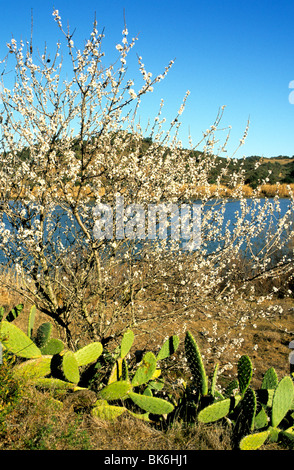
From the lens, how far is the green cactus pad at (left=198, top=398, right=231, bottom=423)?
3301 millimetres

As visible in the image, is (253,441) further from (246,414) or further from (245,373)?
(245,373)

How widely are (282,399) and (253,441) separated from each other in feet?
1.84

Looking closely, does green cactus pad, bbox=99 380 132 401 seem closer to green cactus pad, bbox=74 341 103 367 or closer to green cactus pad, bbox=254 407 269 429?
green cactus pad, bbox=74 341 103 367

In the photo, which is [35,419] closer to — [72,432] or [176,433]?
[72,432]

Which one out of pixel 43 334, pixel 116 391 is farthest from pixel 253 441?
pixel 43 334

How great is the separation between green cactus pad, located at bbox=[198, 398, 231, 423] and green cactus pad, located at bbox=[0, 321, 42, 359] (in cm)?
190

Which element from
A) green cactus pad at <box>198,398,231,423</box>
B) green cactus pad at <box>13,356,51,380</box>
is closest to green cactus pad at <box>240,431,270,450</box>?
green cactus pad at <box>198,398,231,423</box>

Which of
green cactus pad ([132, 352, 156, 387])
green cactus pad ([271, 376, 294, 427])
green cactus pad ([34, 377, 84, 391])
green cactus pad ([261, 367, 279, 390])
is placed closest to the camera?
green cactus pad ([271, 376, 294, 427])

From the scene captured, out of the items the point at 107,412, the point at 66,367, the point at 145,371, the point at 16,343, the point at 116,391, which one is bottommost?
the point at 107,412

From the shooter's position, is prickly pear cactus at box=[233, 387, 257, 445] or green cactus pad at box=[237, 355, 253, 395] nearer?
prickly pear cactus at box=[233, 387, 257, 445]

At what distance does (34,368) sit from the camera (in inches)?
149

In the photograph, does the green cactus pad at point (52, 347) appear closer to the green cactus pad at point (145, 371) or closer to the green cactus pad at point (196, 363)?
the green cactus pad at point (145, 371)

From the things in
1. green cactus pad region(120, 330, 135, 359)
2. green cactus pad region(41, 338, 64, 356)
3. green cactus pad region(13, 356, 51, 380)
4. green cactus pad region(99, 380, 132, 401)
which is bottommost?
green cactus pad region(99, 380, 132, 401)
